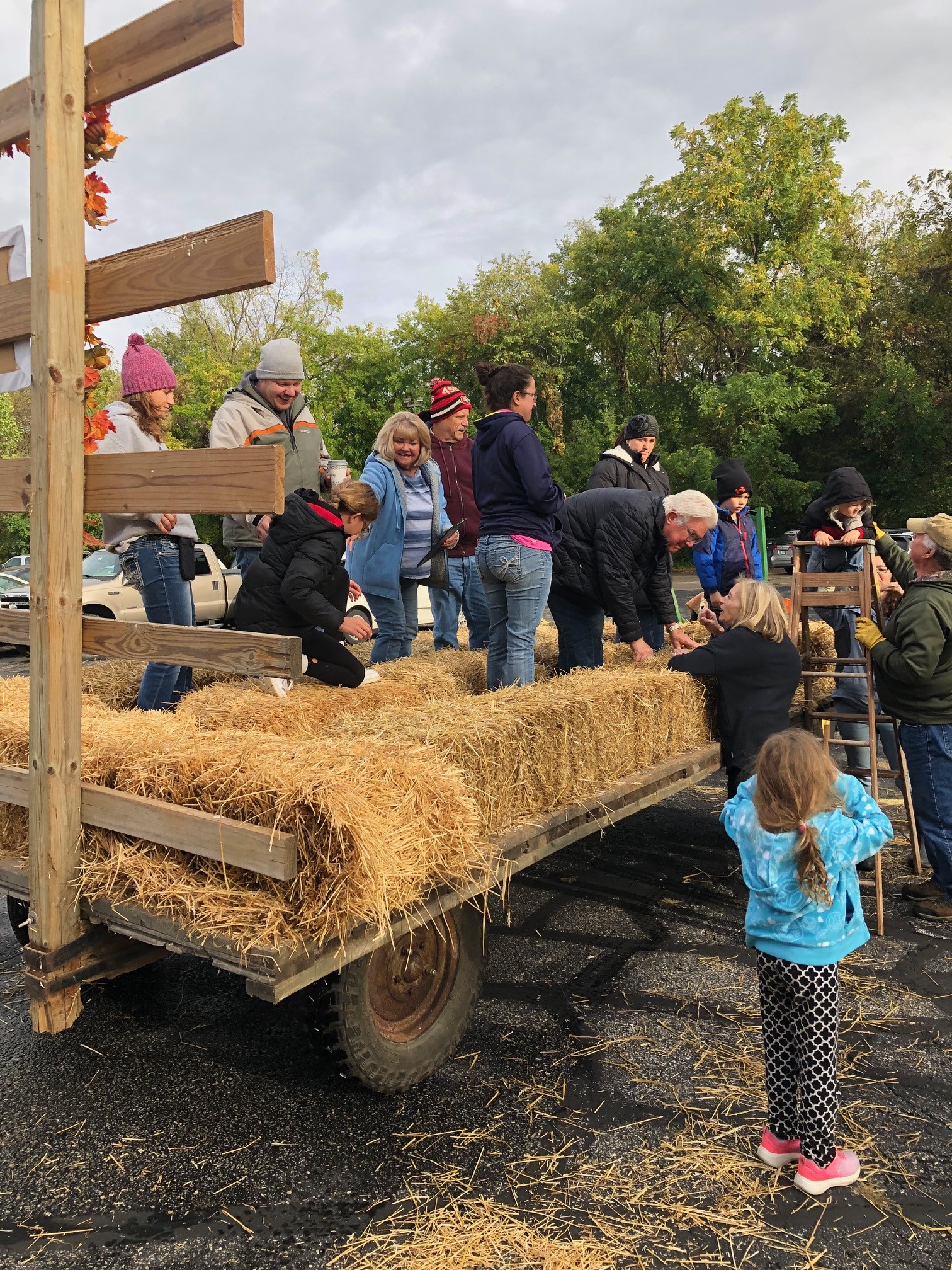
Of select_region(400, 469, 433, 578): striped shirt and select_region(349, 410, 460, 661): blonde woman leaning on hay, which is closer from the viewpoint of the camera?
select_region(349, 410, 460, 661): blonde woman leaning on hay

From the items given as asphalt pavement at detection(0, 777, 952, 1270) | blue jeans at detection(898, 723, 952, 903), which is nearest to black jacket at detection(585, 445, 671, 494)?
blue jeans at detection(898, 723, 952, 903)

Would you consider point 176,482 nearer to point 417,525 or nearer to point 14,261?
point 14,261

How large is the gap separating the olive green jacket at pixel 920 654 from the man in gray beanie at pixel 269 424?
3162 mm

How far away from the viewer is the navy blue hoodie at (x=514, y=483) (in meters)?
4.71

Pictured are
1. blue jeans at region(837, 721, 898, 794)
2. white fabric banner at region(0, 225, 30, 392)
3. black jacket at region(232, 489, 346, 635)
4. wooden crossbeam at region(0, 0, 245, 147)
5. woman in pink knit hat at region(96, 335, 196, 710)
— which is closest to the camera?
wooden crossbeam at region(0, 0, 245, 147)

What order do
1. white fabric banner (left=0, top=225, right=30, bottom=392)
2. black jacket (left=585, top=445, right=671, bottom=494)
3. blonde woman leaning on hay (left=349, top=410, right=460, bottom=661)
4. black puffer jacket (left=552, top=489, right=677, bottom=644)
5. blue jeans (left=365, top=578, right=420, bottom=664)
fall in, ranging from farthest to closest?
black jacket (left=585, top=445, right=671, bottom=494) < blue jeans (left=365, top=578, right=420, bottom=664) < blonde woman leaning on hay (left=349, top=410, right=460, bottom=661) < black puffer jacket (left=552, top=489, right=677, bottom=644) < white fabric banner (left=0, top=225, right=30, bottom=392)

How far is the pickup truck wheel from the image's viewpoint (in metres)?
2.88

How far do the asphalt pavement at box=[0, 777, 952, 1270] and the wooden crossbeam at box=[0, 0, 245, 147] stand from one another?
280 centimetres

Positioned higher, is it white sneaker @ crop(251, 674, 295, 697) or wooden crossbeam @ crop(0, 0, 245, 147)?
wooden crossbeam @ crop(0, 0, 245, 147)

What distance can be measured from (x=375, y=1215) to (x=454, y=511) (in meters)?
4.59

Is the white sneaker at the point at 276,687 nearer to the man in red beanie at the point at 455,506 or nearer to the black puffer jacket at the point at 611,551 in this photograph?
the black puffer jacket at the point at 611,551

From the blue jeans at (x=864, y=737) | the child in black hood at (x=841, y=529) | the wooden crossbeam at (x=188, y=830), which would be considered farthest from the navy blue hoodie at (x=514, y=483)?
the blue jeans at (x=864, y=737)

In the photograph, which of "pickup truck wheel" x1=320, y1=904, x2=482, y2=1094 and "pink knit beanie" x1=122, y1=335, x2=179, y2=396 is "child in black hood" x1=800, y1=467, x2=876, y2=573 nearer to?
"pickup truck wheel" x1=320, y1=904, x2=482, y2=1094

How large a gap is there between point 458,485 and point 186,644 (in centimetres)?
368
